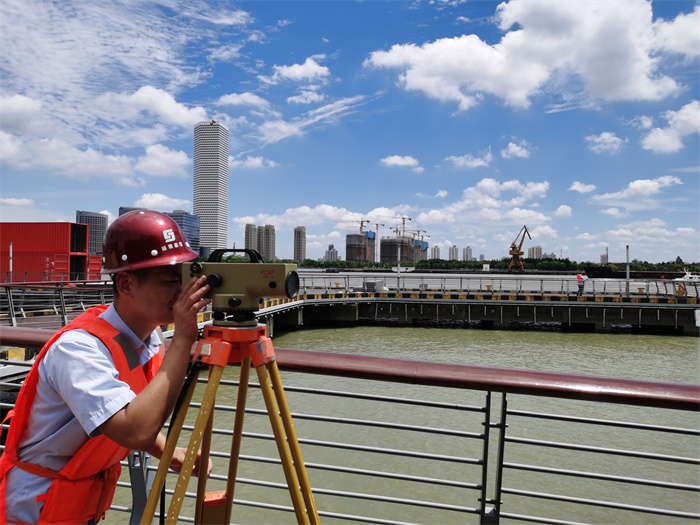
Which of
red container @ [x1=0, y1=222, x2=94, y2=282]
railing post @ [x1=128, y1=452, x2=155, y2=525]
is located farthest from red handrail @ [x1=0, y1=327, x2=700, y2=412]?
red container @ [x1=0, y1=222, x2=94, y2=282]

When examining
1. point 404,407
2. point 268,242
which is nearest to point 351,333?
point 404,407

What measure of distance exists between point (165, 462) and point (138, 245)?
1.75ft

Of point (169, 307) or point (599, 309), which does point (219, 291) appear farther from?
point (599, 309)

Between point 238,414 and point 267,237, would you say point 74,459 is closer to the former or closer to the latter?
point 238,414

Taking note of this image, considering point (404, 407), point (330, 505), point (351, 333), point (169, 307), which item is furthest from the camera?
point (351, 333)

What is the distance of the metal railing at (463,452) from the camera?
1.54 metres

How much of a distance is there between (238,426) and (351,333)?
18262 mm

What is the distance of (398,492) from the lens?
5473 mm

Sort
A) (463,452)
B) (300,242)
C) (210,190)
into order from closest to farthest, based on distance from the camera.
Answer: (463,452), (210,190), (300,242)

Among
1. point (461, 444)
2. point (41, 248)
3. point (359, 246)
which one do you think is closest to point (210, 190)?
point (41, 248)

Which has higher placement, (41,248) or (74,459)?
(41,248)

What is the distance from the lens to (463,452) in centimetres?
638

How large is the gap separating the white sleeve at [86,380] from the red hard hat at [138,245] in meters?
0.20

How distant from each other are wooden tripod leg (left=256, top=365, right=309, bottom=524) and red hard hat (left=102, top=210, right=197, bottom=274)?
38 centimetres
